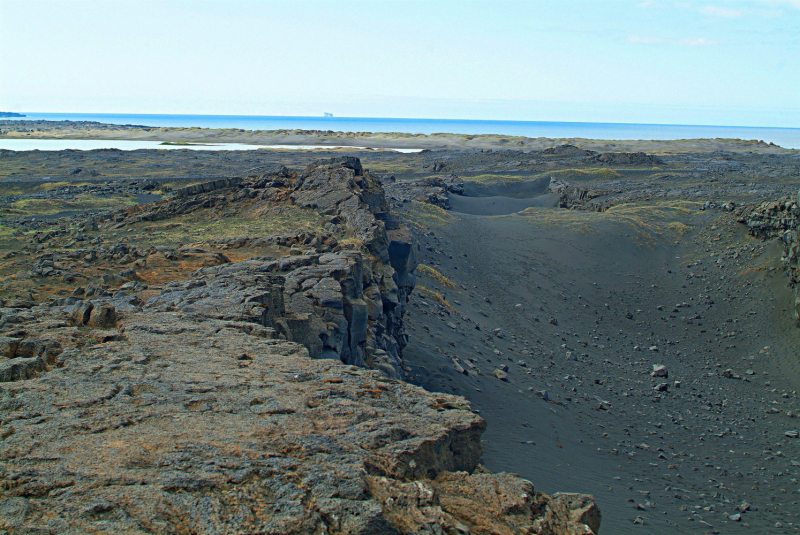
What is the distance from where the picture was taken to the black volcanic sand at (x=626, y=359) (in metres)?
12.6

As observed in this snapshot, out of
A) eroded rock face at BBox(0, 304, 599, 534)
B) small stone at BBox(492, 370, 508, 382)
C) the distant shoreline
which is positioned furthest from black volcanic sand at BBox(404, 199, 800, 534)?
the distant shoreline

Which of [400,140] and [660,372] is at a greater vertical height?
[400,140]

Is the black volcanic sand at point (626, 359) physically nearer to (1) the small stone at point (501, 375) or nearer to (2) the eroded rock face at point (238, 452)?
(1) the small stone at point (501, 375)

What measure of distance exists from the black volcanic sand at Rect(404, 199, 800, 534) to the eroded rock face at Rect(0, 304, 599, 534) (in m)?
6.19

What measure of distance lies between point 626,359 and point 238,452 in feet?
61.4

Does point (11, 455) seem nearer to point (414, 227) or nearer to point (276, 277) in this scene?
point (276, 277)

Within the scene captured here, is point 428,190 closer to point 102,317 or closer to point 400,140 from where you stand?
point 102,317

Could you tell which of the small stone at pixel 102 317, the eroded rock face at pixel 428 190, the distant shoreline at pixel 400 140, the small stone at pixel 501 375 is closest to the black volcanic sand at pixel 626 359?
the small stone at pixel 501 375

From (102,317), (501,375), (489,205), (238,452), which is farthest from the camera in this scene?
(489,205)

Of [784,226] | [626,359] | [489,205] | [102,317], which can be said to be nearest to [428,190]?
[489,205]

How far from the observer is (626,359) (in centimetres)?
2103

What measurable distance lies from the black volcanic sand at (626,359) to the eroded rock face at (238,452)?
6193mm

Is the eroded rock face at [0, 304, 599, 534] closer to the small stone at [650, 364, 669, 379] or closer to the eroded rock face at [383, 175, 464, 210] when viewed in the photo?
the small stone at [650, 364, 669, 379]

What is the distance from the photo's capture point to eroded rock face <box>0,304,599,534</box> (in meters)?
4.50
